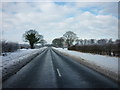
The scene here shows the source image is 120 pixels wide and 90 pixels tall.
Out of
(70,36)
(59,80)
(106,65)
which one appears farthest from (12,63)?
(70,36)

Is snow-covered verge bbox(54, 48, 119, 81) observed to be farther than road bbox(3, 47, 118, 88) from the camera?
Yes

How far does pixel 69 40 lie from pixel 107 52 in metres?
60.9

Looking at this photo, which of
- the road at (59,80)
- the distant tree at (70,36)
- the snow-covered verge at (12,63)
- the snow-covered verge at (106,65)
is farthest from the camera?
the distant tree at (70,36)

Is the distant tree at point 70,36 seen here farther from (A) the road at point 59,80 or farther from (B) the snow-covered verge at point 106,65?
(A) the road at point 59,80

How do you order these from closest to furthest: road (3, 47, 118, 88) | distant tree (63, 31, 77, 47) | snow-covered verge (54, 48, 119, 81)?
road (3, 47, 118, 88)
snow-covered verge (54, 48, 119, 81)
distant tree (63, 31, 77, 47)

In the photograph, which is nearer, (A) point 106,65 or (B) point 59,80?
(B) point 59,80

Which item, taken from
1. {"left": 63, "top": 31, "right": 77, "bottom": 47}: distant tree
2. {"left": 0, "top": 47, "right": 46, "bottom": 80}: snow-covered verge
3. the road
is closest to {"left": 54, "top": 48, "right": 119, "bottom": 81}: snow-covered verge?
the road

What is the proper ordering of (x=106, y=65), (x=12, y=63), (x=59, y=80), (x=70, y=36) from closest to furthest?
(x=59, y=80), (x=106, y=65), (x=12, y=63), (x=70, y=36)

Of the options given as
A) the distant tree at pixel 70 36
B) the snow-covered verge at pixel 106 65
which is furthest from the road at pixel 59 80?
the distant tree at pixel 70 36

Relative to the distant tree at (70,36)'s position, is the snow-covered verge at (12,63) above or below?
below

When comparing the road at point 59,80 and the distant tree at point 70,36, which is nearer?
the road at point 59,80

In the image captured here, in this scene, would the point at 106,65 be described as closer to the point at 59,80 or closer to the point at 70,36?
the point at 59,80

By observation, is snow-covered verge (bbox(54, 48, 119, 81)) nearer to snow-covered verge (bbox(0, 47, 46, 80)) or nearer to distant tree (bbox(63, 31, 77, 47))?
snow-covered verge (bbox(0, 47, 46, 80))

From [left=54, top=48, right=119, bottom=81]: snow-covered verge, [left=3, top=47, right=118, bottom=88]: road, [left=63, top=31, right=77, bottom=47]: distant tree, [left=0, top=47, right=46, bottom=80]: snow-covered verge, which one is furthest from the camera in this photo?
[left=63, top=31, right=77, bottom=47]: distant tree
